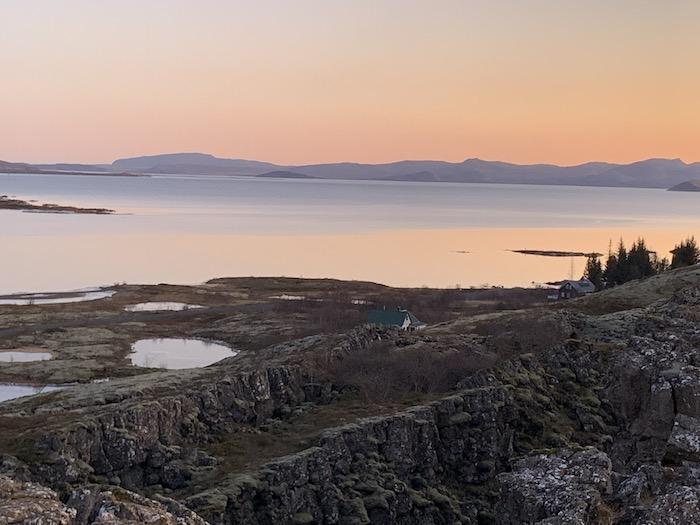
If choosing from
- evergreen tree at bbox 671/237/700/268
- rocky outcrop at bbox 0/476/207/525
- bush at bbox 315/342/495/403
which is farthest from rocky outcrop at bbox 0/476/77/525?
evergreen tree at bbox 671/237/700/268

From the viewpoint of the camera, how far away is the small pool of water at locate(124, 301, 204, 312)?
8469 cm

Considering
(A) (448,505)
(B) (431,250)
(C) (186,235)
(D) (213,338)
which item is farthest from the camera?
(C) (186,235)

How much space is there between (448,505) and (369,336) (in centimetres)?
1309

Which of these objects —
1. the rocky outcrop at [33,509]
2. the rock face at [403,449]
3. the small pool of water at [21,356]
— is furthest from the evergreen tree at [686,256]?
the rocky outcrop at [33,509]

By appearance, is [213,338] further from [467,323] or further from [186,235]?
[186,235]

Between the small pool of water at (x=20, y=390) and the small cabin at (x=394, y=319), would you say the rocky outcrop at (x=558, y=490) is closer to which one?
the small cabin at (x=394, y=319)

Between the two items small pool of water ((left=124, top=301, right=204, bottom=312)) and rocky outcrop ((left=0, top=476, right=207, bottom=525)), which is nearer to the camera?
rocky outcrop ((left=0, top=476, right=207, bottom=525))

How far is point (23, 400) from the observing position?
37.8 metres

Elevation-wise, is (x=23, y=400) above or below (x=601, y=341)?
below

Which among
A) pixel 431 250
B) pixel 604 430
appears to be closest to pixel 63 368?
pixel 604 430

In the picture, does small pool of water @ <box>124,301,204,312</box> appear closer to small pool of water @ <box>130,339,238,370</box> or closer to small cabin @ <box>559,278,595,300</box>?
small pool of water @ <box>130,339,238,370</box>

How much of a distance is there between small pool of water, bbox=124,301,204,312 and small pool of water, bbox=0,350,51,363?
20900 millimetres

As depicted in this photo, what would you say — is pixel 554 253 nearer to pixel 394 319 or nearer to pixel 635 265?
pixel 635 265

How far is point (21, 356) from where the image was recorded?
2452 inches
